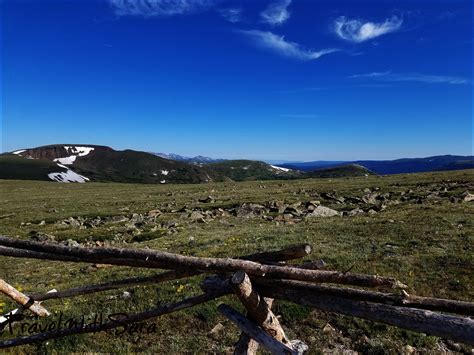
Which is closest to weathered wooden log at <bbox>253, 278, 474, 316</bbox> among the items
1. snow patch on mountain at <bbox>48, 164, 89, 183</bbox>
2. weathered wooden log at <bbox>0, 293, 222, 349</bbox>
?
weathered wooden log at <bbox>0, 293, 222, 349</bbox>

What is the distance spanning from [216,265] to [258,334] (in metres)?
1.32

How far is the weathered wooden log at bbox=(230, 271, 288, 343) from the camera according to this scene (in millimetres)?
6250

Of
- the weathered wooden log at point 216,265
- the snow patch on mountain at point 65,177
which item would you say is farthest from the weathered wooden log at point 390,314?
the snow patch on mountain at point 65,177

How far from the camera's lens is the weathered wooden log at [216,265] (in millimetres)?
6250

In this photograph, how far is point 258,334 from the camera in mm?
6523

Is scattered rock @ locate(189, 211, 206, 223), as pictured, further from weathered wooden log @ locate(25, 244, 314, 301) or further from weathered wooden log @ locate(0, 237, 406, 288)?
weathered wooden log @ locate(0, 237, 406, 288)

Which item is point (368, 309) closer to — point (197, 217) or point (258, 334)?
point (258, 334)

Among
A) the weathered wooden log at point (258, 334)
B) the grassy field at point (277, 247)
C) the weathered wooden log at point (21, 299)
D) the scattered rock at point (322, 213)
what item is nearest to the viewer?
the weathered wooden log at point (258, 334)

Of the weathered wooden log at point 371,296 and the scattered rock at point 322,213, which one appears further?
the scattered rock at point 322,213

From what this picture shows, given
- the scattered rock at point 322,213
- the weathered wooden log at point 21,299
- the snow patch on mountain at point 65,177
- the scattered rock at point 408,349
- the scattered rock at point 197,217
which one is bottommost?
the snow patch on mountain at point 65,177

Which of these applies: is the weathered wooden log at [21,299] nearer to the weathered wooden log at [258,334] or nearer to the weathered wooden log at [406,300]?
the weathered wooden log at [258,334]

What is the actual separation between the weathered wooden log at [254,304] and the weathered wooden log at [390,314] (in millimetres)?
345

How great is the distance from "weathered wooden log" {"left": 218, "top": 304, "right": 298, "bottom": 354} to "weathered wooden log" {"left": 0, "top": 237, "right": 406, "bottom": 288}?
85cm

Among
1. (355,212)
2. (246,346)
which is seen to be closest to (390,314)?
(246,346)
